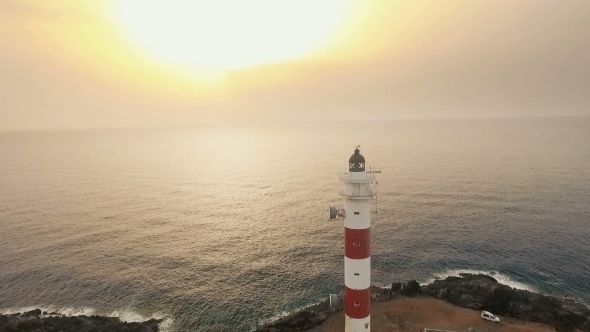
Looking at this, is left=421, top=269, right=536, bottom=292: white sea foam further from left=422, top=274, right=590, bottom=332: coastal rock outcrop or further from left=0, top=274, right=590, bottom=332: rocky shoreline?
left=0, top=274, right=590, bottom=332: rocky shoreline

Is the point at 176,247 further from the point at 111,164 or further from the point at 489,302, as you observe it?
A: the point at 111,164

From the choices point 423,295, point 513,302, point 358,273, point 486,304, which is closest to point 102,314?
point 358,273

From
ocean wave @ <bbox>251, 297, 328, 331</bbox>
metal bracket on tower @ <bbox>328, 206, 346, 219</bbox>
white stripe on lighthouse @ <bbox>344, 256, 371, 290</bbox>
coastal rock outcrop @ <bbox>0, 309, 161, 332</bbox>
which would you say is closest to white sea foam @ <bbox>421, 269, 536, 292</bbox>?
ocean wave @ <bbox>251, 297, 328, 331</bbox>

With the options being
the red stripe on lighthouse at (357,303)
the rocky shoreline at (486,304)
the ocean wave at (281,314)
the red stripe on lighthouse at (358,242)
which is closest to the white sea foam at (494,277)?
the rocky shoreline at (486,304)

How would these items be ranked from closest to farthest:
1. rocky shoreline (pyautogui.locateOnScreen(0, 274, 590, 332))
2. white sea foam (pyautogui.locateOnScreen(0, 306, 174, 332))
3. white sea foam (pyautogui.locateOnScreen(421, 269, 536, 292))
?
rocky shoreline (pyautogui.locateOnScreen(0, 274, 590, 332)), white sea foam (pyautogui.locateOnScreen(0, 306, 174, 332)), white sea foam (pyautogui.locateOnScreen(421, 269, 536, 292))

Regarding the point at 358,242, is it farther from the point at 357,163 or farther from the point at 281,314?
the point at 281,314

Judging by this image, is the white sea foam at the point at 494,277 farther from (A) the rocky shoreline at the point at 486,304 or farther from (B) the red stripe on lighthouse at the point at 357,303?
(B) the red stripe on lighthouse at the point at 357,303

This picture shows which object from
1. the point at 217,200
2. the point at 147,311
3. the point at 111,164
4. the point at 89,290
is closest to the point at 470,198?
the point at 217,200
